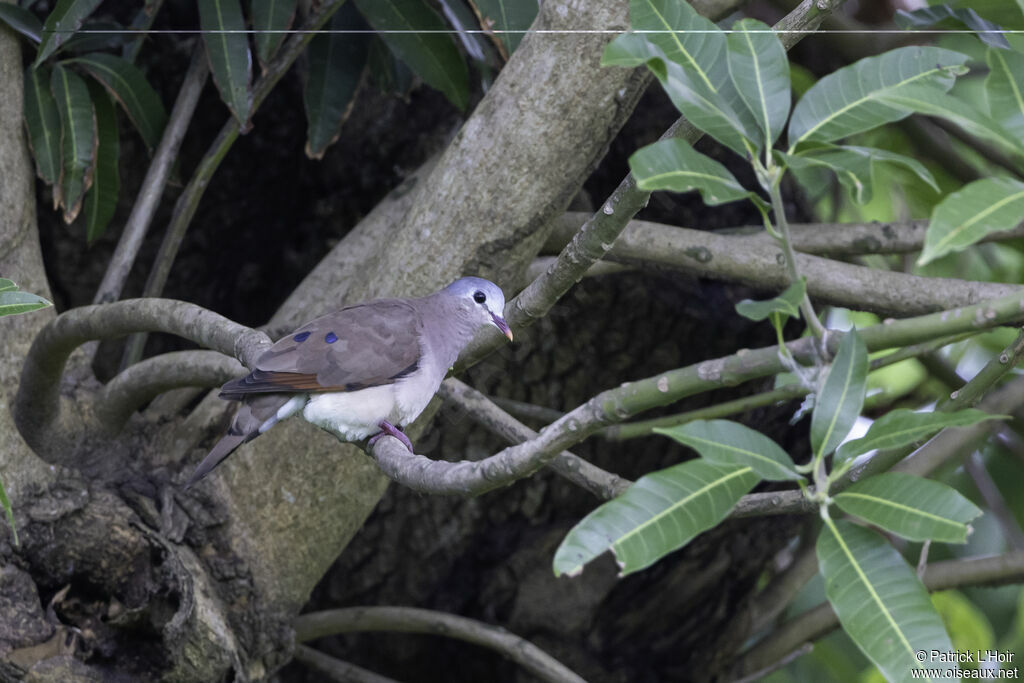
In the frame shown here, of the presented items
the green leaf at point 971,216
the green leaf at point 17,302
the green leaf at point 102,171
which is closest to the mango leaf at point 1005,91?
the green leaf at point 971,216

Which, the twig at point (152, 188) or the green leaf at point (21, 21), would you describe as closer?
the green leaf at point (21, 21)

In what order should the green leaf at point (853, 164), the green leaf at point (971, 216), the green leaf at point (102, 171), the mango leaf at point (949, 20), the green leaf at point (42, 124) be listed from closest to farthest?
the green leaf at point (971, 216) → the green leaf at point (853, 164) → the mango leaf at point (949, 20) → the green leaf at point (42, 124) → the green leaf at point (102, 171)

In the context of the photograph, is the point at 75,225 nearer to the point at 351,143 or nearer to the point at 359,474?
the point at 351,143

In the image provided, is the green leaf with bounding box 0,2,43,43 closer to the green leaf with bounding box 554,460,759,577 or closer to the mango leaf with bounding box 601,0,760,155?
the mango leaf with bounding box 601,0,760,155

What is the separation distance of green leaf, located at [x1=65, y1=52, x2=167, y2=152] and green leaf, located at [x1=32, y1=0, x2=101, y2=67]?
19 centimetres

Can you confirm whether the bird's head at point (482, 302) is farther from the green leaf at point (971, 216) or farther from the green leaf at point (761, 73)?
the green leaf at point (971, 216)

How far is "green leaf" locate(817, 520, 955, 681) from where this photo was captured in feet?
3.50

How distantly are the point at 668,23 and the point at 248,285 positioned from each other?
90.1 inches

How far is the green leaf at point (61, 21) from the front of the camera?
2.27 metres

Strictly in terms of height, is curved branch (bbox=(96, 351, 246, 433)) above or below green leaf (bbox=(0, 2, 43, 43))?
below

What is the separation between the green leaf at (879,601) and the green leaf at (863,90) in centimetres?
50

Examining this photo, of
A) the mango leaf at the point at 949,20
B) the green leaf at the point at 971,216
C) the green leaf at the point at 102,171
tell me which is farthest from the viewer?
the green leaf at the point at 102,171

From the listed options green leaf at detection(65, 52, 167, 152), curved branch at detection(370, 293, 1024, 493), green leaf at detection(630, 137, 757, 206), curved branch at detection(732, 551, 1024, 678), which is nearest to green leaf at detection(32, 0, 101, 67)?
green leaf at detection(65, 52, 167, 152)

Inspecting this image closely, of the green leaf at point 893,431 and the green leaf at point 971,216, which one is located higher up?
the green leaf at point 971,216
